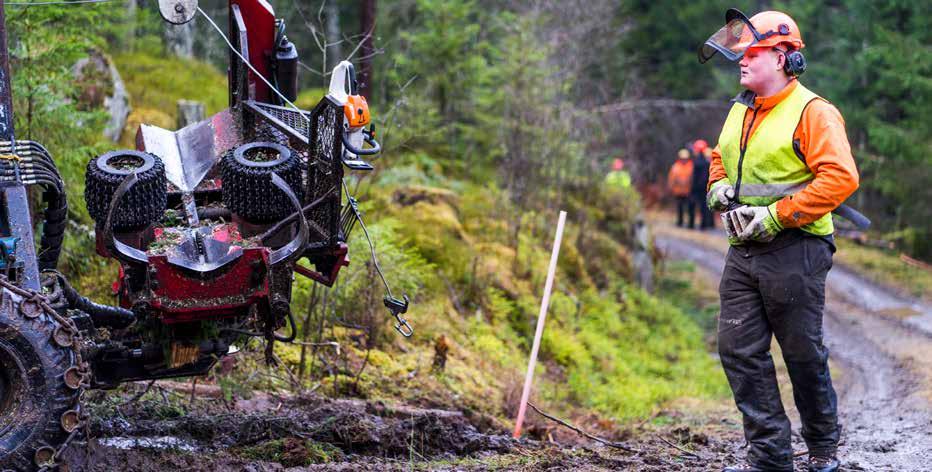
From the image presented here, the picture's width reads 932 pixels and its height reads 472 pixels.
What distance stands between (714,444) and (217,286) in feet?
13.2

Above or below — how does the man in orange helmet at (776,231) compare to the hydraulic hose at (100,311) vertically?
above

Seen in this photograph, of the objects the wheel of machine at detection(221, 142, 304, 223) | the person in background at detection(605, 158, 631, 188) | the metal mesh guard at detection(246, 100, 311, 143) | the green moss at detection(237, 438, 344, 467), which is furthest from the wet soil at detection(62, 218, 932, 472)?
the person in background at detection(605, 158, 631, 188)

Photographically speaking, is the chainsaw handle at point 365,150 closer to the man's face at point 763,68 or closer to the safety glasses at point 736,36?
the safety glasses at point 736,36

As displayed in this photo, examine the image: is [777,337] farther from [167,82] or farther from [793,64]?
[167,82]

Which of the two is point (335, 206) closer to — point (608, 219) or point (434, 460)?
point (434, 460)

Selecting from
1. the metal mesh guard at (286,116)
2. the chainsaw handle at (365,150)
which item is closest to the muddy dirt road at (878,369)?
the chainsaw handle at (365,150)

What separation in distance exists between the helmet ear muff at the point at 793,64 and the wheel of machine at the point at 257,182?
9.30ft

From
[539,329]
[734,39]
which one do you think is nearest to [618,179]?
[539,329]

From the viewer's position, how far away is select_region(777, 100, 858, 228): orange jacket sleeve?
537cm

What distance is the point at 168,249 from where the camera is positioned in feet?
19.1

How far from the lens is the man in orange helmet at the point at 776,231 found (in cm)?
551

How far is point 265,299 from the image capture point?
19.7 feet

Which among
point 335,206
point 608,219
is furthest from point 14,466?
point 608,219

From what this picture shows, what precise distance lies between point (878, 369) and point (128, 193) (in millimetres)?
10182
